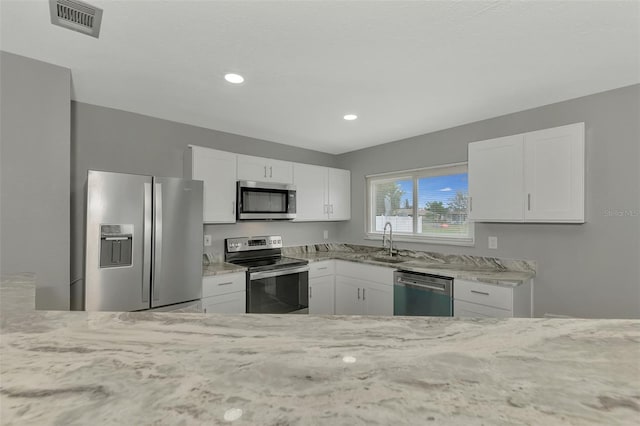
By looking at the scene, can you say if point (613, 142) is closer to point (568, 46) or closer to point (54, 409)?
point (568, 46)

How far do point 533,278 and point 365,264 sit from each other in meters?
1.62

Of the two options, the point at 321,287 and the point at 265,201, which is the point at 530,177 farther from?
the point at 265,201

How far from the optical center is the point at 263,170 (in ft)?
11.5

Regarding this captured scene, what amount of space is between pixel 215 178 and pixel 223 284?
1076mm

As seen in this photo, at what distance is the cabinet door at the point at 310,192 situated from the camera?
12.7ft

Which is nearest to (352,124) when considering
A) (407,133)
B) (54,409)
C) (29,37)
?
(407,133)

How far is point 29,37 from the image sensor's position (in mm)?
1713

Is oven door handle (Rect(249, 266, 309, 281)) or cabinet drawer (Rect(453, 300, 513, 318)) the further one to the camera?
oven door handle (Rect(249, 266, 309, 281))

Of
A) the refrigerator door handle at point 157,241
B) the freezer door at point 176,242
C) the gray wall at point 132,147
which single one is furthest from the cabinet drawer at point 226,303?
the gray wall at point 132,147

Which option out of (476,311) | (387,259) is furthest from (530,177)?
(387,259)

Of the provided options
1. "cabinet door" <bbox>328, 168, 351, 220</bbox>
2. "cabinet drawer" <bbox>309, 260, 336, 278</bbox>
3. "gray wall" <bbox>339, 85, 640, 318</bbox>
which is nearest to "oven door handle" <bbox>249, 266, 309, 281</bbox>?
"cabinet drawer" <bbox>309, 260, 336, 278</bbox>

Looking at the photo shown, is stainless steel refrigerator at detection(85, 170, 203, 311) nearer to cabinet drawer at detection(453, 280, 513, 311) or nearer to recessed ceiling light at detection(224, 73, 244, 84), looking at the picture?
recessed ceiling light at detection(224, 73, 244, 84)

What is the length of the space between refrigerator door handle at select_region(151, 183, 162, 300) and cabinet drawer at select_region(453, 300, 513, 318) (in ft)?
8.41

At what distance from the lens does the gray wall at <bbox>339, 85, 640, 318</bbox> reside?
7.47ft
